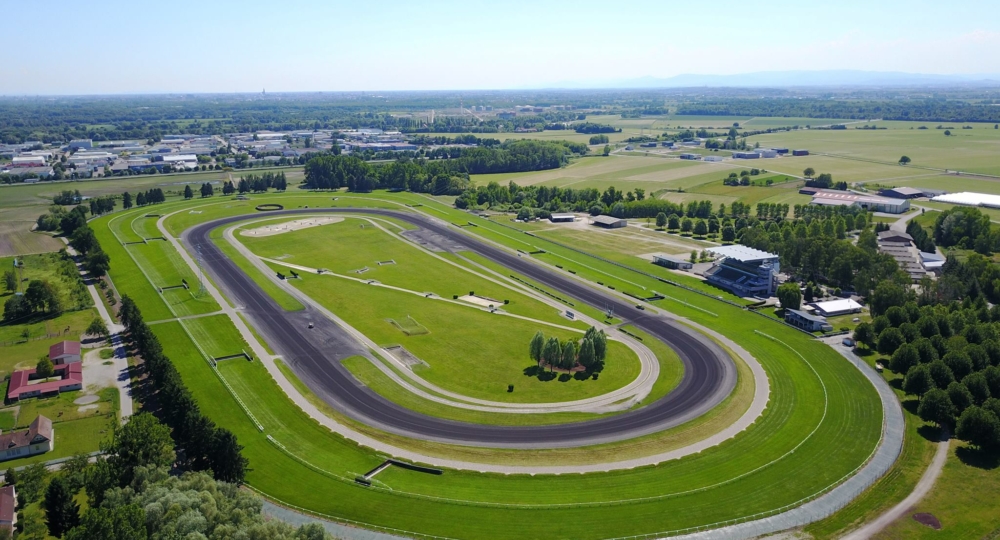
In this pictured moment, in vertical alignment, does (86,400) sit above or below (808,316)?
below

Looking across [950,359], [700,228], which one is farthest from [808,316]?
[700,228]

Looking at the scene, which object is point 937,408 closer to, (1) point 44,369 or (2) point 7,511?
(2) point 7,511

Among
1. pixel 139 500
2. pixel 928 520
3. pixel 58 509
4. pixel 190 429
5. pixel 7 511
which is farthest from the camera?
pixel 190 429

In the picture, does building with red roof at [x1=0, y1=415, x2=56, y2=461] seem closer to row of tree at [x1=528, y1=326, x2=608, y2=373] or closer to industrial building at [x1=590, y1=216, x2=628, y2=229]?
row of tree at [x1=528, y1=326, x2=608, y2=373]

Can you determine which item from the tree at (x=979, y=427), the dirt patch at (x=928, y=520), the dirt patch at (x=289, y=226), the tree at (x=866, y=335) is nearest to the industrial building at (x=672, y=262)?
the tree at (x=866, y=335)

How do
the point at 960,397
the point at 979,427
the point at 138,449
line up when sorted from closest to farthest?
the point at 138,449 < the point at 979,427 < the point at 960,397

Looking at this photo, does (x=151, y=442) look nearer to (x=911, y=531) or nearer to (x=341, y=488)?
(x=341, y=488)

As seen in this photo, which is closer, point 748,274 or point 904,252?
point 748,274
